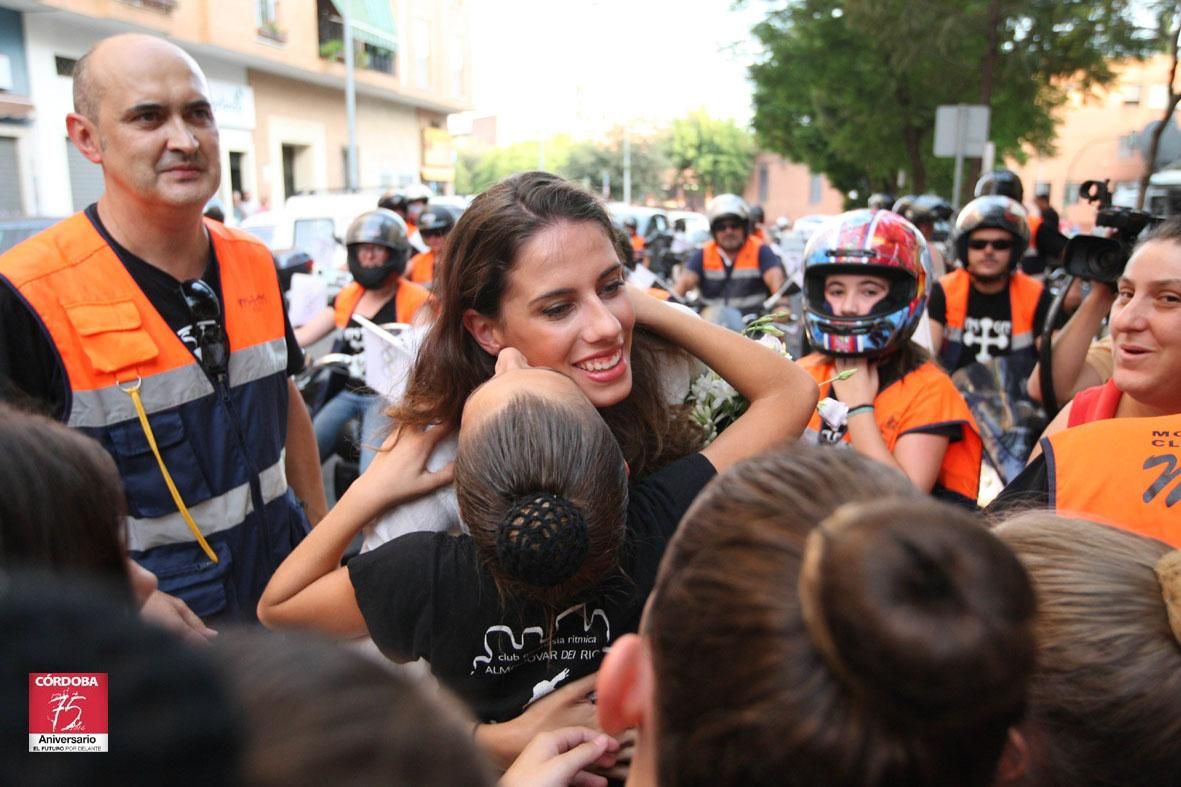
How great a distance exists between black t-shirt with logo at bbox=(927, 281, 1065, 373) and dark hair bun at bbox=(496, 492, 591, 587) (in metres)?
4.01

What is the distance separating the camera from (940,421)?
2900 mm

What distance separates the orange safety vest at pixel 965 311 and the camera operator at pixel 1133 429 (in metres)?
2.49

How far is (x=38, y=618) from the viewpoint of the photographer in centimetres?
66

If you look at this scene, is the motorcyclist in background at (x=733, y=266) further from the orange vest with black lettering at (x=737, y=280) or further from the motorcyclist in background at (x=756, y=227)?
the motorcyclist in background at (x=756, y=227)

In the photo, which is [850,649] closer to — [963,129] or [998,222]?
[998,222]

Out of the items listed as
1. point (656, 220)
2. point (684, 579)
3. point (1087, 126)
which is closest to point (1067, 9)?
point (656, 220)

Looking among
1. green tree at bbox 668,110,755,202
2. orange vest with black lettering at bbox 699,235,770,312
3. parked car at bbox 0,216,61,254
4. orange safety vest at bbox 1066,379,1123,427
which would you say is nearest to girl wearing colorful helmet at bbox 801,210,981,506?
orange safety vest at bbox 1066,379,1123,427

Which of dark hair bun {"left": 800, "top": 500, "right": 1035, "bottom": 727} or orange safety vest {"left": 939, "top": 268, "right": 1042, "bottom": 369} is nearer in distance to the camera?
dark hair bun {"left": 800, "top": 500, "right": 1035, "bottom": 727}

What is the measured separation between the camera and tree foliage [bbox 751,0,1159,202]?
486 inches

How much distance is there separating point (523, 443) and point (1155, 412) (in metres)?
1.87

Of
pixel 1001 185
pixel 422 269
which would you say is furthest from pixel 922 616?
pixel 422 269

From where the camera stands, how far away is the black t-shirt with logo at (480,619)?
64.7 inches

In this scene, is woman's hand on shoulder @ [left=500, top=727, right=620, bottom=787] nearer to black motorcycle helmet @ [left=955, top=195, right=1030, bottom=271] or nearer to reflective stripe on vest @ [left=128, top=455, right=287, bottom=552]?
reflective stripe on vest @ [left=128, top=455, right=287, bottom=552]

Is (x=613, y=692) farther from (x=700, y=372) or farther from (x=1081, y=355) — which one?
(x=1081, y=355)
